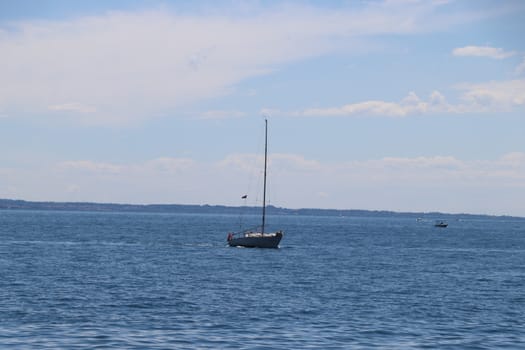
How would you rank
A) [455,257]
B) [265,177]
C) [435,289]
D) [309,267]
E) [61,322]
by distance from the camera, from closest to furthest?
[61,322] → [435,289] → [309,267] → [455,257] → [265,177]

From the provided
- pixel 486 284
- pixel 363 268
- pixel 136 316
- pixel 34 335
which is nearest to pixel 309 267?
pixel 363 268

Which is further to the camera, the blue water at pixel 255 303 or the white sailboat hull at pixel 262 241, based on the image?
the white sailboat hull at pixel 262 241

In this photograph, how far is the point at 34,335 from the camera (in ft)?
121

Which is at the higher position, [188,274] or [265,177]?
[265,177]

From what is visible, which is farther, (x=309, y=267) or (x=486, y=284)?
(x=309, y=267)

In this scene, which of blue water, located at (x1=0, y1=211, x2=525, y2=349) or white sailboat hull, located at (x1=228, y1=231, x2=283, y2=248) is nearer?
blue water, located at (x1=0, y1=211, x2=525, y2=349)

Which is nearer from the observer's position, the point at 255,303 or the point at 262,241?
the point at 255,303

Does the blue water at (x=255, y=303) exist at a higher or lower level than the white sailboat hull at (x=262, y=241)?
lower

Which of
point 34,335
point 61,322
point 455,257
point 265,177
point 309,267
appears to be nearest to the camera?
point 34,335

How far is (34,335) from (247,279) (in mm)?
31016

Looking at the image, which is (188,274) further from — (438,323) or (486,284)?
(438,323)

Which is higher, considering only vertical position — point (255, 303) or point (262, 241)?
point (262, 241)

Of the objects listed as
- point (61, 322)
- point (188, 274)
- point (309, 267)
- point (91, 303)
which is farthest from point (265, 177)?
point (61, 322)

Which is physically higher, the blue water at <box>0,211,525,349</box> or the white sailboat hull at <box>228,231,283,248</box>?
the white sailboat hull at <box>228,231,283,248</box>
